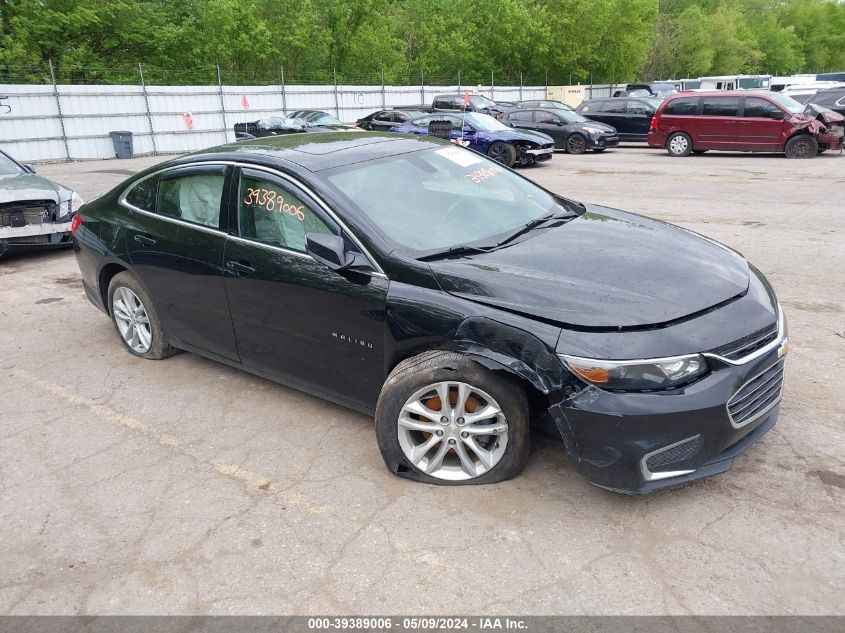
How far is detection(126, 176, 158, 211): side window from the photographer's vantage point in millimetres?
4867

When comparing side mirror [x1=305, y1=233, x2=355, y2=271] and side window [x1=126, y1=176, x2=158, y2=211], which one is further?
side window [x1=126, y1=176, x2=158, y2=211]

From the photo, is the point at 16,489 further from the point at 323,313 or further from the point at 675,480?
the point at 675,480

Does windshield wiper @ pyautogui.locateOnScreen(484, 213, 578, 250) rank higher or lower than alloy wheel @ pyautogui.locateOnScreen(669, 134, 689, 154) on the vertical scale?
higher

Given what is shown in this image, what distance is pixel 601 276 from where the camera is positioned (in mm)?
3311

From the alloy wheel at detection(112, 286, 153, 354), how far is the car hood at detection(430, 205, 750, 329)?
272cm

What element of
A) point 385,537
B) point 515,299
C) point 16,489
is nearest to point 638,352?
point 515,299

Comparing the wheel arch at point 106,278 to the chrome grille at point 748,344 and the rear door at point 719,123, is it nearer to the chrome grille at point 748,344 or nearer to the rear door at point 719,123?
the chrome grille at point 748,344

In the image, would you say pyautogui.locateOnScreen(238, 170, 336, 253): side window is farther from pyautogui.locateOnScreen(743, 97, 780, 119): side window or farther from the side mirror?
pyautogui.locateOnScreen(743, 97, 780, 119): side window

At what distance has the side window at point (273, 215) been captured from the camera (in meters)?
3.87

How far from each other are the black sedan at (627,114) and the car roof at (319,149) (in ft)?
63.5

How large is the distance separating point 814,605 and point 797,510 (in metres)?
0.61

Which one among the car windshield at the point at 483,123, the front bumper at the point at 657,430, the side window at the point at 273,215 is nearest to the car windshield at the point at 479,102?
the car windshield at the point at 483,123

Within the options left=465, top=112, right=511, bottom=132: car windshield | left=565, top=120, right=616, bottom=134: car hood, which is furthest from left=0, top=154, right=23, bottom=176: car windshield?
left=565, top=120, right=616, bottom=134: car hood

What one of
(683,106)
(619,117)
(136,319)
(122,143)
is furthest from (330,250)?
(122,143)
